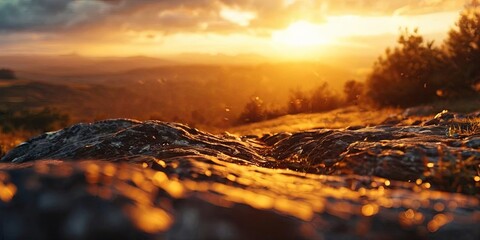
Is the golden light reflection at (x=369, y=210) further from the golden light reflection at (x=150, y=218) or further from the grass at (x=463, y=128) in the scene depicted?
the grass at (x=463, y=128)

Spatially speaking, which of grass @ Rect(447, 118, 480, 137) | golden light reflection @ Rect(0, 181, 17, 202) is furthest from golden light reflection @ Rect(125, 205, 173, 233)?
grass @ Rect(447, 118, 480, 137)

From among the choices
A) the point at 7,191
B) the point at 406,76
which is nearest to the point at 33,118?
the point at 406,76

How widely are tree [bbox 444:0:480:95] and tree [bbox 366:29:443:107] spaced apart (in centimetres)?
86

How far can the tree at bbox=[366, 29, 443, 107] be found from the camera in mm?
33312

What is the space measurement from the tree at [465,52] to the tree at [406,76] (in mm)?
863

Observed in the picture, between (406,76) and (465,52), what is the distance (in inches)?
179

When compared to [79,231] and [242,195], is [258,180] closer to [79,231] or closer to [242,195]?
[242,195]

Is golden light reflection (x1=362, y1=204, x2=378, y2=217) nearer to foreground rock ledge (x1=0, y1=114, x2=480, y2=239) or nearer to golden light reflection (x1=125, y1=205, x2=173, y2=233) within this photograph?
foreground rock ledge (x1=0, y1=114, x2=480, y2=239)

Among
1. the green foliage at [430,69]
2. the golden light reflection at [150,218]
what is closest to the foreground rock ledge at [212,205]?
the golden light reflection at [150,218]

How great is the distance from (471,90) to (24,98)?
133 m

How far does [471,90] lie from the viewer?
31.0m

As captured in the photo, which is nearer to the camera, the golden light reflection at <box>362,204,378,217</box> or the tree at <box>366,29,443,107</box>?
the golden light reflection at <box>362,204,378,217</box>

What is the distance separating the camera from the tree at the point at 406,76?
33.3 meters

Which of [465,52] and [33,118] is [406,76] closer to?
[465,52]
